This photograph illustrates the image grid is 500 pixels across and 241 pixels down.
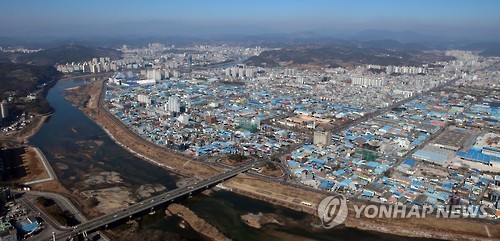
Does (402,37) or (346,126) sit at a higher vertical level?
(402,37)

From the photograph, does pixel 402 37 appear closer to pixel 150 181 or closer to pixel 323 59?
pixel 323 59

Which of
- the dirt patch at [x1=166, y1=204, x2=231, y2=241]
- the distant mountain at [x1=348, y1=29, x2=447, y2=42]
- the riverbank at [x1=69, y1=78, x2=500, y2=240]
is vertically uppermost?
the distant mountain at [x1=348, y1=29, x2=447, y2=42]

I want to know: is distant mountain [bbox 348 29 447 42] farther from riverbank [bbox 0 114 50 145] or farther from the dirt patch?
the dirt patch

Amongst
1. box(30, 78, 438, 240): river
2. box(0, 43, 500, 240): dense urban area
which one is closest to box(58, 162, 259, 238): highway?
box(30, 78, 438, 240): river

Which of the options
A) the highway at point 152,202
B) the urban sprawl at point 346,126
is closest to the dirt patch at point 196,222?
the highway at point 152,202

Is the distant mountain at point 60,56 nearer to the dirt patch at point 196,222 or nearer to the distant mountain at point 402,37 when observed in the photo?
the dirt patch at point 196,222

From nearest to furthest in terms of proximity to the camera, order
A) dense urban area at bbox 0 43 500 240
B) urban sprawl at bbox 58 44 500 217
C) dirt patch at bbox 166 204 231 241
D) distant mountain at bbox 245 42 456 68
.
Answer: dirt patch at bbox 166 204 231 241, dense urban area at bbox 0 43 500 240, urban sprawl at bbox 58 44 500 217, distant mountain at bbox 245 42 456 68

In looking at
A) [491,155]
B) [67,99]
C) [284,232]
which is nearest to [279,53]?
[67,99]

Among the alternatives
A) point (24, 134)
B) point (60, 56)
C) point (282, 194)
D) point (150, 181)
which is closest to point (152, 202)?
point (150, 181)

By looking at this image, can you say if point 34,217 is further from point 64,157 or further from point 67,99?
point 67,99
